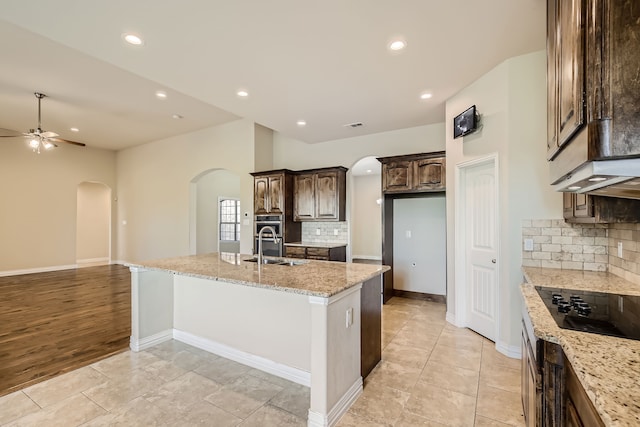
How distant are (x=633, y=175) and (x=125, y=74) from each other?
515 cm

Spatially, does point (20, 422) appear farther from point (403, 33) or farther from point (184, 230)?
point (184, 230)

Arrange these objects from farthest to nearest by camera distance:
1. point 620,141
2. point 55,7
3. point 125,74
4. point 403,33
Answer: point 125,74
point 403,33
point 55,7
point 620,141

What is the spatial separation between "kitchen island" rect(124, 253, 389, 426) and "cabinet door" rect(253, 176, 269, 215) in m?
2.30

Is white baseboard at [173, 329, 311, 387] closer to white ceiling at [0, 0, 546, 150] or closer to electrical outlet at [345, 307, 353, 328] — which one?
electrical outlet at [345, 307, 353, 328]

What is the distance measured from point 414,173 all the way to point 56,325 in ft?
17.4

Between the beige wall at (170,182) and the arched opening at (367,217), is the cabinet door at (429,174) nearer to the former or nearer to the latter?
the beige wall at (170,182)

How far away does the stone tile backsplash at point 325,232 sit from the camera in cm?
559

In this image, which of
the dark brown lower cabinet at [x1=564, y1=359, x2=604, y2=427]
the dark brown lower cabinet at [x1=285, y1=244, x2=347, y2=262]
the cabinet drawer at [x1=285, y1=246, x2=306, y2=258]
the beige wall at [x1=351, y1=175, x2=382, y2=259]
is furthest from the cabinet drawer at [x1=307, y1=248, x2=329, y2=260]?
the beige wall at [x1=351, y1=175, x2=382, y2=259]

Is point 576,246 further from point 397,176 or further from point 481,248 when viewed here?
point 397,176

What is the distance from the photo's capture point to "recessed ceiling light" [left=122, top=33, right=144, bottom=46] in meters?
2.50

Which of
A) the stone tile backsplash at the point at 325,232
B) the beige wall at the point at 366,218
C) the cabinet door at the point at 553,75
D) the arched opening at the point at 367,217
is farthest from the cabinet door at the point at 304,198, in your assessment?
the cabinet door at the point at 553,75

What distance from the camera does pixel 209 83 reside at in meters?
3.36

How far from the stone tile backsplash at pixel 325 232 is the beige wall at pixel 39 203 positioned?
6.69 metres

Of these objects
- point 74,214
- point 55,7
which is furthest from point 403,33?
point 74,214
